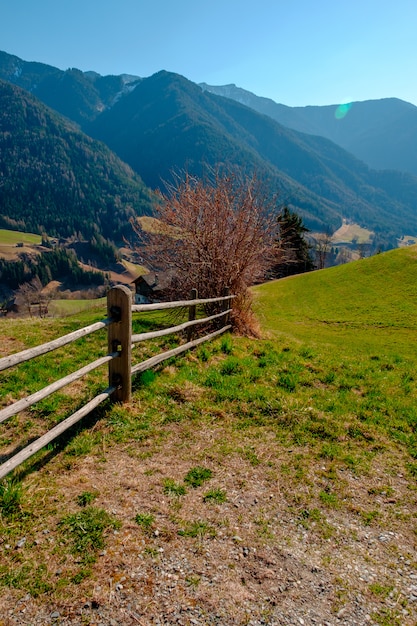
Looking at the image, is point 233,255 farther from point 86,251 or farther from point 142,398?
point 86,251

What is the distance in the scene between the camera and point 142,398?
18.0 ft

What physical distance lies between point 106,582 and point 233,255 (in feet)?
33.1

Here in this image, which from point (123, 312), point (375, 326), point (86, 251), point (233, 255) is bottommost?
point (375, 326)

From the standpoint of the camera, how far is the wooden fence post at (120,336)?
4868mm

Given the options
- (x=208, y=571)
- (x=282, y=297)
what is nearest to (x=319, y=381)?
(x=208, y=571)

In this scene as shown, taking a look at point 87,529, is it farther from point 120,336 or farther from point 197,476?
point 120,336

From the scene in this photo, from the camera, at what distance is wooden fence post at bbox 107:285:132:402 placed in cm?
487

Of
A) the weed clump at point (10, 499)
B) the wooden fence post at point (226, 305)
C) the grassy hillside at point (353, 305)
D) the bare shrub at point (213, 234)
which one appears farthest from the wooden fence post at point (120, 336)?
the grassy hillside at point (353, 305)

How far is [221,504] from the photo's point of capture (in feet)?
11.4

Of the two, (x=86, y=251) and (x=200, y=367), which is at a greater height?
(x=86, y=251)

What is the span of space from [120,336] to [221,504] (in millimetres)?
2697

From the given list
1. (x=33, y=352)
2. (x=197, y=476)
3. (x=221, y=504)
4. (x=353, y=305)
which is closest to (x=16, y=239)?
(x=353, y=305)

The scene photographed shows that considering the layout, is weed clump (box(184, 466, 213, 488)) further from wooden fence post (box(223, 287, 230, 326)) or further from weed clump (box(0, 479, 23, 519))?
wooden fence post (box(223, 287, 230, 326))

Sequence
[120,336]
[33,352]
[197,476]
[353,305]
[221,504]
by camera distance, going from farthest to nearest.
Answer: [353,305]
[120,336]
[197,476]
[33,352]
[221,504]
